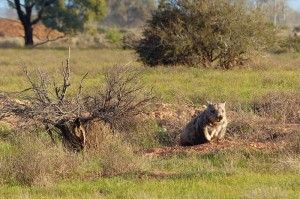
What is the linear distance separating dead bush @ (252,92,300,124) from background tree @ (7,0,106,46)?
39507 mm

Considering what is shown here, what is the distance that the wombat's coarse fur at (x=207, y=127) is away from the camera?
11.6 meters

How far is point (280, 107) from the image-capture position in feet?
48.0

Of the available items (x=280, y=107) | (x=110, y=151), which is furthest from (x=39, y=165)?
(x=280, y=107)

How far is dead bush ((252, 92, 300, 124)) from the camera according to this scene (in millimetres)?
14165

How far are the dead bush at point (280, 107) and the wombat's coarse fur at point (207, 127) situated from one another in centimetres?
232

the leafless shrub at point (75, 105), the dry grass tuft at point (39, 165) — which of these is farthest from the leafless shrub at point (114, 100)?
the dry grass tuft at point (39, 165)

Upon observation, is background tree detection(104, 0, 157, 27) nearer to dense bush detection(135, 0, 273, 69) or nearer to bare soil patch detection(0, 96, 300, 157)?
dense bush detection(135, 0, 273, 69)

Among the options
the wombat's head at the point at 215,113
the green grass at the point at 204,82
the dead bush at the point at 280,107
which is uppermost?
Result: the wombat's head at the point at 215,113

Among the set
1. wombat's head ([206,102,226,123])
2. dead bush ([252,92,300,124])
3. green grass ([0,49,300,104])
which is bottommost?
green grass ([0,49,300,104])

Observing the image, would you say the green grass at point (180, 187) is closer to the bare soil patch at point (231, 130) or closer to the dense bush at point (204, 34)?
the bare soil patch at point (231, 130)

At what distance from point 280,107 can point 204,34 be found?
12331mm

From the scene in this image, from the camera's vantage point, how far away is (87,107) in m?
11.6

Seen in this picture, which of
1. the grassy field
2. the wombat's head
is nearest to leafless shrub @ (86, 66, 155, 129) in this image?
the grassy field

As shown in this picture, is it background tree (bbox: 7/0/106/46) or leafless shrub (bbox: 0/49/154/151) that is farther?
background tree (bbox: 7/0/106/46)
